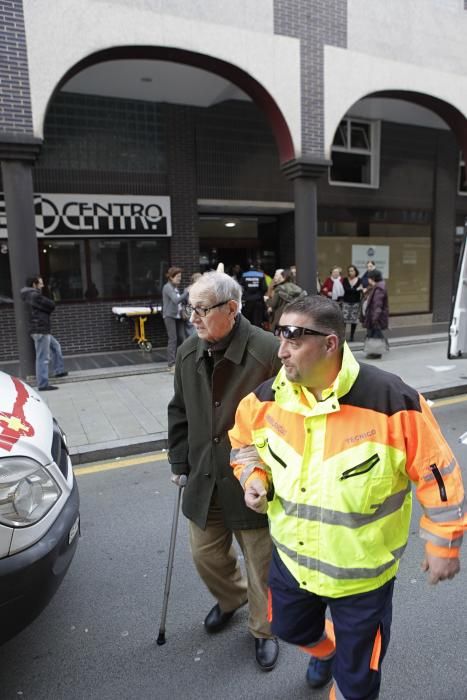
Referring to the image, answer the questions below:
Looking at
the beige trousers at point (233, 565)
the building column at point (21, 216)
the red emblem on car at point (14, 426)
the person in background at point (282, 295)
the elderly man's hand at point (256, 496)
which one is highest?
the building column at point (21, 216)

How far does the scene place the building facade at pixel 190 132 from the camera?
8.13 meters

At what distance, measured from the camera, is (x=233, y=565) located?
103 inches

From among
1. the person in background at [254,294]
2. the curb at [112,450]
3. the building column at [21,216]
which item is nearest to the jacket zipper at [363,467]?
the curb at [112,450]

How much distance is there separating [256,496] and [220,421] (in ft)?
1.81

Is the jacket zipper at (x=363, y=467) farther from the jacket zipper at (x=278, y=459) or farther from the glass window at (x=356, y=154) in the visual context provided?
the glass window at (x=356, y=154)

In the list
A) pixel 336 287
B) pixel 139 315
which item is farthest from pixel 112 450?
pixel 336 287

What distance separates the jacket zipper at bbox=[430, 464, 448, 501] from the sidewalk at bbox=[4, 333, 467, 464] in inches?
168

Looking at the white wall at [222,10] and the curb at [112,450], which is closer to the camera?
the curb at [112,450]

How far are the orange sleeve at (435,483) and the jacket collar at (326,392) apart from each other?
0.21 m

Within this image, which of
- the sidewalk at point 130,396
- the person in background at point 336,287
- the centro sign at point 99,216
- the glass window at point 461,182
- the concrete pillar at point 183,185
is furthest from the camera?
the glass window at point 461,182

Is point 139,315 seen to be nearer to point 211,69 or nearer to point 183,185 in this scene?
point 183,185

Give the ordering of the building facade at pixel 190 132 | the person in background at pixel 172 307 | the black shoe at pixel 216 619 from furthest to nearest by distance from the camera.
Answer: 1. the person in background at pixel 172 307
2. the building facade at pixel 190 132
3. the black shoe at pixel 216 619

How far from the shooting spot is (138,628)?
2729 millimetres

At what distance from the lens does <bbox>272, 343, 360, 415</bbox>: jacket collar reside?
168 cm
